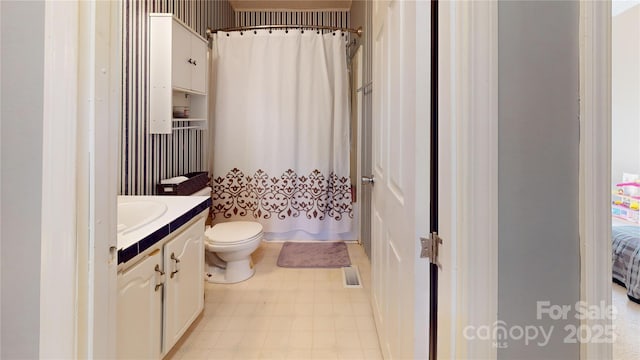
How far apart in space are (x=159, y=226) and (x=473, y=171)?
49.4 inches

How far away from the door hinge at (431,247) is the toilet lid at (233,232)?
1.88 meters

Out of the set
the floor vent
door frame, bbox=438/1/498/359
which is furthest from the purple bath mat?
door frame, bbox=438/1/498/359

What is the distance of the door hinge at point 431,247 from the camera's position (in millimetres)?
939

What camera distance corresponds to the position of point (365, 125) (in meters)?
3.44

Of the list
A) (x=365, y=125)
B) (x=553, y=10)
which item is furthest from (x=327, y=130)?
(x=553, y=10)

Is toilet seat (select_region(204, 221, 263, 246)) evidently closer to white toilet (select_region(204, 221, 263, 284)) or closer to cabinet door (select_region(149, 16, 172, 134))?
white toilet (select_region(204, 221, 263, 284))

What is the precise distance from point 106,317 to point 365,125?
291 centimetres

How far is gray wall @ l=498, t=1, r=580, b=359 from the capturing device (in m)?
0.71

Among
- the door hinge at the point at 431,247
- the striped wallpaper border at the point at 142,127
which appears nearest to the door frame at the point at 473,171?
the door hinge at the point at 431,247

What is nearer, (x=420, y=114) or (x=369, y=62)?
(x=420, y=114)

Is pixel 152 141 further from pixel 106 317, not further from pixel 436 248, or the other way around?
pixel 436 248

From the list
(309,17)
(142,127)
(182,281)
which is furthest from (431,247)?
(309,17)

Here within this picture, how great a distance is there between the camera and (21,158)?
2.28 feet

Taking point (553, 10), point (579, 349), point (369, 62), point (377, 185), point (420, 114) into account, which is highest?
point (369, 62)
